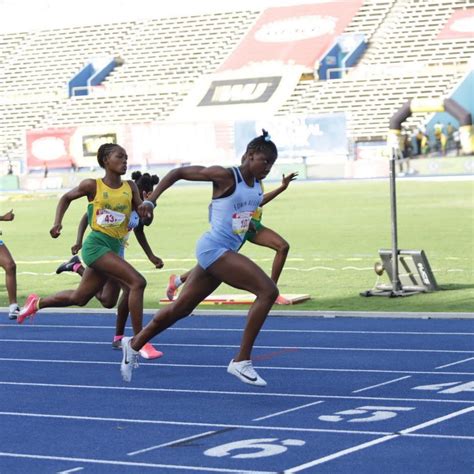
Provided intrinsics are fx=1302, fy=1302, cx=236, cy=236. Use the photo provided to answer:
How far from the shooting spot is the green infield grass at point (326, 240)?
15133 millimetres

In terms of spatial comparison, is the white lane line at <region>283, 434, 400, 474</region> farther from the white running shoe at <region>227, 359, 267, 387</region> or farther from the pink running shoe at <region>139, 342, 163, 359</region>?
the pink running shoe at <region>139, 342, 163, 359</region>

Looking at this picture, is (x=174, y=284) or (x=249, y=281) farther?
(x=174, y=284)

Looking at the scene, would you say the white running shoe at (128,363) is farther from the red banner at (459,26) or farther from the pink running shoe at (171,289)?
the red banner at (459,26)

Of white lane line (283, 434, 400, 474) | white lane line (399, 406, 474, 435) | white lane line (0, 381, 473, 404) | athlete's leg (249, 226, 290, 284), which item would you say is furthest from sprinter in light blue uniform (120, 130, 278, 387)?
athlete's leg (249, 226, 290, 284)

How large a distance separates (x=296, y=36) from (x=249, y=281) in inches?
2180

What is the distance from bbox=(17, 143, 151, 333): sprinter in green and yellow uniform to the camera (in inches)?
378

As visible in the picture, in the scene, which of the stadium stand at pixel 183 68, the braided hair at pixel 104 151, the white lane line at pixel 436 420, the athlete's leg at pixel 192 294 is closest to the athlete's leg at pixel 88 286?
the braided hair at pixel 104 151

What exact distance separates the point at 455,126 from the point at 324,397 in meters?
42.4

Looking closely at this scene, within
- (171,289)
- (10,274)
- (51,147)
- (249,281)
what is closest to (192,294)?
(249,281)

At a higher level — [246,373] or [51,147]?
[51,147]

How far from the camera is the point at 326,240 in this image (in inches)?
917

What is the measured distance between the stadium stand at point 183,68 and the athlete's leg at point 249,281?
43.2 m

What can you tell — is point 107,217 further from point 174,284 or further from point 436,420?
point 174,284

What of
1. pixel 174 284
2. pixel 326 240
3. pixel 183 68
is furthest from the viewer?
pixel 183 68
